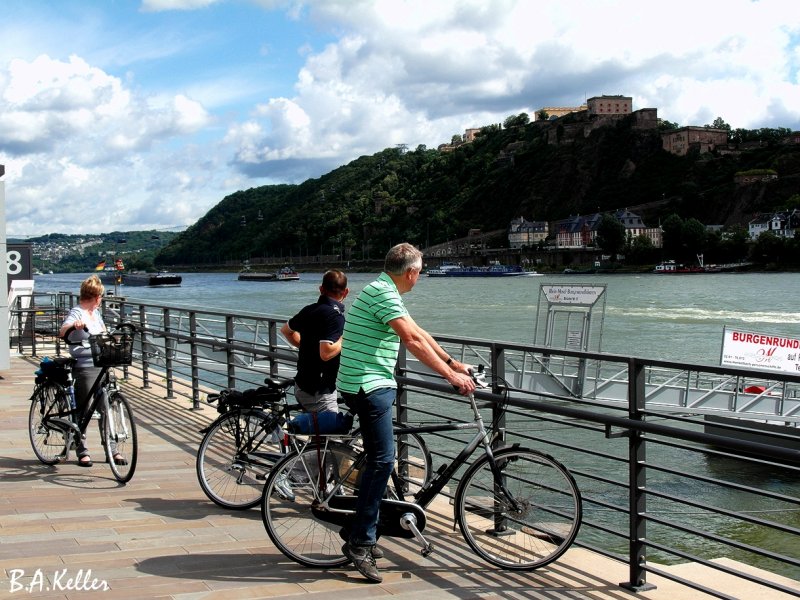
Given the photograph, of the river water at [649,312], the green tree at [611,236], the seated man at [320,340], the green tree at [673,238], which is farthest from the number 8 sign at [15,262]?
the green tree at [673,238]

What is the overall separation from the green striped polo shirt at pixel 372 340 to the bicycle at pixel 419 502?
473mm

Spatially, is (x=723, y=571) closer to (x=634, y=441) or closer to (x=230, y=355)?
(x=634, y=441)

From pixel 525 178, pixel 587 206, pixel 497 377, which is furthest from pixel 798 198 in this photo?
Answer: pixel 497 377

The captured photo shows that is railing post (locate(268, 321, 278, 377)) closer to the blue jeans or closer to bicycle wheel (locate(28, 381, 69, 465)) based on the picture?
bicycle wheel (locate(28, 381, 69, 465))

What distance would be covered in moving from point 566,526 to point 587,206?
180 m

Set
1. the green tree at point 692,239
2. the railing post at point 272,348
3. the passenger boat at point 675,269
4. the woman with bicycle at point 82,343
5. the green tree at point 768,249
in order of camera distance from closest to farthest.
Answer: the woman with bicycle at point 82,343 < the railing post at point 272,348 < the green tree at point 768,249 < the passenger boat at point 675,269 < the green tree at point 692,239

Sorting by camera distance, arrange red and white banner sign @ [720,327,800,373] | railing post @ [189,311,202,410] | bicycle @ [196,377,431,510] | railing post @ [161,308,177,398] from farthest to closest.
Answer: red and white banner sign @ [720,327,800,373], railing post @ [161,308,177,398], railing post @ [189,311,202,410], bicycle @ [196,377,431,510]

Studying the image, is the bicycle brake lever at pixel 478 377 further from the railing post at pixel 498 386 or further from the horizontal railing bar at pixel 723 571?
the horizontal railing bar at pixel 723 571

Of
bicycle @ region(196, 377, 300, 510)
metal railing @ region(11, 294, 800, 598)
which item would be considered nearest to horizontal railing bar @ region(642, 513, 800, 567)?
metal railing @ region(11, 294, 800, 598)

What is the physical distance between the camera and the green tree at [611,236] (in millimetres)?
137125

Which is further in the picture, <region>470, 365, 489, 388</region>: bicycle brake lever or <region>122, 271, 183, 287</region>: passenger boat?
<region>122, 271, 183, 287</region>: passenger boat

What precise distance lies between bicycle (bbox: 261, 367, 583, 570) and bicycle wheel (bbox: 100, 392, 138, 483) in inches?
85.9

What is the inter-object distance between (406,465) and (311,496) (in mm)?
1346

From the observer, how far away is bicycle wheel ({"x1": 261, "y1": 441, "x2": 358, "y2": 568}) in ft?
15.9
